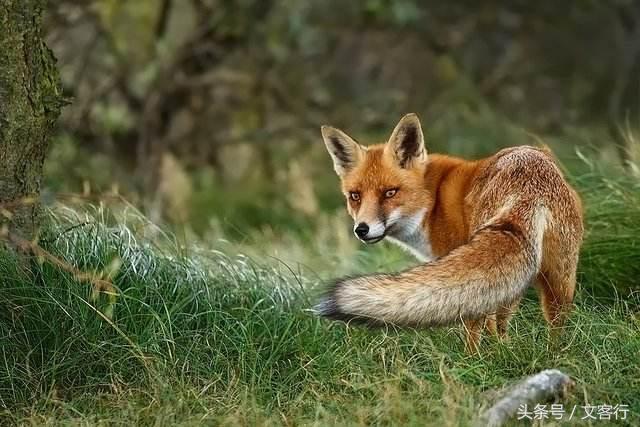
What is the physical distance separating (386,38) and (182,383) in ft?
30.3

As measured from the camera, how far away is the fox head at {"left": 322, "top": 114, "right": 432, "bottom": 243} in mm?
5973

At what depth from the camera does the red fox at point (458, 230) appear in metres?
4.69

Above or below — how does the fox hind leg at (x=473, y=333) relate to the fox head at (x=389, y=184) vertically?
below

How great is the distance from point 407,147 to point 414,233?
0.47 metres

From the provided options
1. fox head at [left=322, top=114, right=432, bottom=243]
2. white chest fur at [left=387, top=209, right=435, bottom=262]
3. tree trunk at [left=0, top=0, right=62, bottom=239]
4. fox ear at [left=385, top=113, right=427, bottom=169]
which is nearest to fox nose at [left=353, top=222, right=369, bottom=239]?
fox head at [left=322, top=114, right=432, bottom=243]

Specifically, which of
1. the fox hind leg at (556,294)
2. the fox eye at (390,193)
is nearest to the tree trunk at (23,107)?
the fox eye at (390,193)

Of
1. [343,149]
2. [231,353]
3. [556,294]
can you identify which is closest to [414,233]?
[343,149]

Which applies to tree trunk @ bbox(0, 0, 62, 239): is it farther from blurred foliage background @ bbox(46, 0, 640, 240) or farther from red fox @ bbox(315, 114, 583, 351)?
blurred foliage background @ bbox(46, 0, 640, 240)

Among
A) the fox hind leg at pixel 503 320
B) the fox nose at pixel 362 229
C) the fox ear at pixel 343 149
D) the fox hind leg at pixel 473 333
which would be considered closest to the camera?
the fox hind leg at pixel 473 333

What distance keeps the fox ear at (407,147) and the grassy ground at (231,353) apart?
0.88 metres

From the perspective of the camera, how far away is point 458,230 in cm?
577

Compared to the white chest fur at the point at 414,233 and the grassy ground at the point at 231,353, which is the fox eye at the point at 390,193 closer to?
the white chest fur at the point at 414,233

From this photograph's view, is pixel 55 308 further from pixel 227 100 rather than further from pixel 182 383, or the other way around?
pixel 227 100

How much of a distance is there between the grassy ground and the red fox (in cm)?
27
